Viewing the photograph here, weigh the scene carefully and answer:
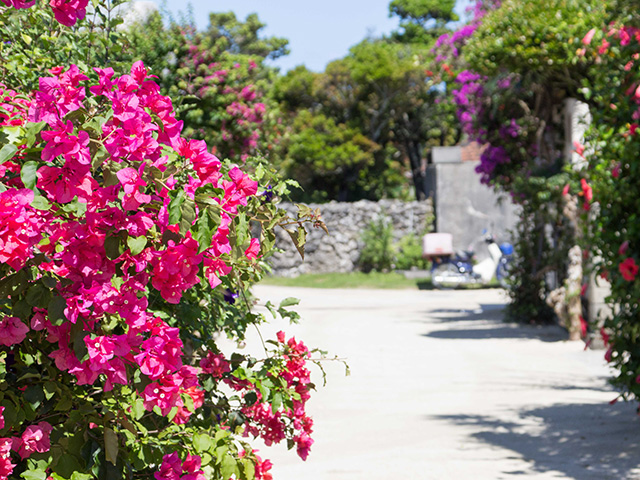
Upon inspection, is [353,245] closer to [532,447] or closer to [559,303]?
[559,303]

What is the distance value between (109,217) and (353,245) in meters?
26.4

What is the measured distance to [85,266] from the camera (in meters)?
2.24

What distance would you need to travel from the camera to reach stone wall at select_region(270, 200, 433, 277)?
93.1 ft

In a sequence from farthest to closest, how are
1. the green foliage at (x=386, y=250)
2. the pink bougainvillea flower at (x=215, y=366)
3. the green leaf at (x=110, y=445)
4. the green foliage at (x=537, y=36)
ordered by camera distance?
1. the green foliage at (x=386, y=250)
2. the green foliage at (x=537, y=36)
3. the pink bougainvillea flower at (x=215, y=366)
4. the green leaf at (x=110, y=445)

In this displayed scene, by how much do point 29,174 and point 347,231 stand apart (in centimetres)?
2655

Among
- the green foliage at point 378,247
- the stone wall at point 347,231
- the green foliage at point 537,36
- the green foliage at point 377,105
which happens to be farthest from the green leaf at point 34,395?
the green foliage at point 377,105

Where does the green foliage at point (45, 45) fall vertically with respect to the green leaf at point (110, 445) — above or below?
above

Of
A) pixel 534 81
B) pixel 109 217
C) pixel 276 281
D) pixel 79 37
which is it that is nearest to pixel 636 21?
pixel 79 37

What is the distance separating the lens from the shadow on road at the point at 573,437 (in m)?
5.55

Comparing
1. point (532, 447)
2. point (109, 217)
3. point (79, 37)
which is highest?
point (79, 37)

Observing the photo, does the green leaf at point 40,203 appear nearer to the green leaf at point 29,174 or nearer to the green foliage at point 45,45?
the green leaf at point 29,174

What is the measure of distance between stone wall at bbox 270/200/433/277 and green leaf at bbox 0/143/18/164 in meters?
26.0

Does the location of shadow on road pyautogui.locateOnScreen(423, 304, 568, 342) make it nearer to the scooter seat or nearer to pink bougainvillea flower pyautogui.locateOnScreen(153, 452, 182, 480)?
the scooter seat

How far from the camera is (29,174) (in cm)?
219
